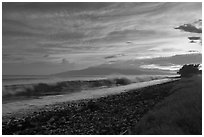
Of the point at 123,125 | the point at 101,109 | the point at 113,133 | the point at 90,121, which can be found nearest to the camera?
the point at 113,133

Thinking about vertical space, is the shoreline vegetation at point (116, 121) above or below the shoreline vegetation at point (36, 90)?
above

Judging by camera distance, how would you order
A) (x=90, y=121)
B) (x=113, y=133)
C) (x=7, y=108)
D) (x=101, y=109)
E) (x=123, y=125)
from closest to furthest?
1. (x=113, y=133)
2. (x=123, y=125)
3. (x=90, y=121)
4. (x=101, y=109)
5. (x=7, y=108)

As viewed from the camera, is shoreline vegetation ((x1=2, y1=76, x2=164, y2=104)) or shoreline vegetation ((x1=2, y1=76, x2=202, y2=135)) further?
Result: shoreline vegetation ((x1=2, y1=76, x2=164, y2=104))

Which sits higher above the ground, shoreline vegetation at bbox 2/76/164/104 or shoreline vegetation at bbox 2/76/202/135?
shoreline vegetation at bbox 2/76/202/135

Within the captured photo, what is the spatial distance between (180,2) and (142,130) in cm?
526

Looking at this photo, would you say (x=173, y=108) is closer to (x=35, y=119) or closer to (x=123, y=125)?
(x=123, y=125)

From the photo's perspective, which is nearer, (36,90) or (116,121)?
(116,121)

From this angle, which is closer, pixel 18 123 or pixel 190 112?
pixel 190 112

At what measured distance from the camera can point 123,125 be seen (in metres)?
10.7

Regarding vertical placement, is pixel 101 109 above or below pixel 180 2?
below

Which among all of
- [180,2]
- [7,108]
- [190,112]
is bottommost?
[7,108]

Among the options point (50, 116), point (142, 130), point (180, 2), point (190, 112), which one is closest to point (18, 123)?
point (50, 116)

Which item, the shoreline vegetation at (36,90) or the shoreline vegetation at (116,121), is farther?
the shoreline vegetation at (36,90)

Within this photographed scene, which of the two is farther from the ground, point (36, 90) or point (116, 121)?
point (116, 121)
